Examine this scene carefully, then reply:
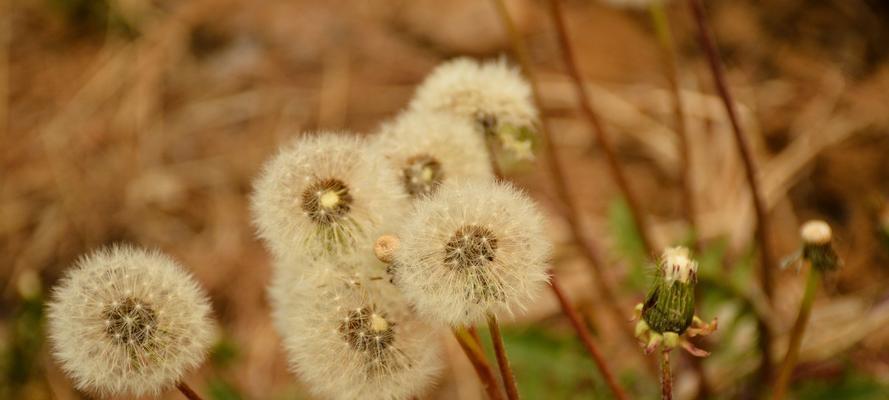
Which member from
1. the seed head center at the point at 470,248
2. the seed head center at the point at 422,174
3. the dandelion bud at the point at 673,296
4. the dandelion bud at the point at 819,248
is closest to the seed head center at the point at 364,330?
the seed head center at the point at 470,248

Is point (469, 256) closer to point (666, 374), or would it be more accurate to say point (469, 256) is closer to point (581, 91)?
point (666, 374)

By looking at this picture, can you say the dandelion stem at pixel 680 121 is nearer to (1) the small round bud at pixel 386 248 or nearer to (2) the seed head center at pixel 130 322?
(1) the small round bud at pixel 386 248

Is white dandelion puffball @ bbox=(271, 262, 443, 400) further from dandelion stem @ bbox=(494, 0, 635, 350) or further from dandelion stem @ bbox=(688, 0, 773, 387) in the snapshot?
dandelion stem @ bbox=(688, 0, 773, 387)

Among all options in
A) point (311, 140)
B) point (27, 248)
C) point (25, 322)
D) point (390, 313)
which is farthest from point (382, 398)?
point (27, 248)

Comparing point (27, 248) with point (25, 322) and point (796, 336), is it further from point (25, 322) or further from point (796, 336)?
point (796, 336)

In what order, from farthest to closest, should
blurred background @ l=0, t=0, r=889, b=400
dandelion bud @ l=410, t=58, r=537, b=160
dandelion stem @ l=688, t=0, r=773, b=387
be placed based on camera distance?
blurred background @ l=0, t=0, r=889, b=400, dandelion stem @ l=688, t=0, r=773, b=387, dandelion bud @ l=410, t=58, r=537, b=160

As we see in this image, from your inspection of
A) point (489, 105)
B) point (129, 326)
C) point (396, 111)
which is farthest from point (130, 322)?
point (396, 111)

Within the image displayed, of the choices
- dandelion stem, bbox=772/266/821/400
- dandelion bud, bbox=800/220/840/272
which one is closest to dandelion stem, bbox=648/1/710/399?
dandelion stem, bbox=772/266/821/400
